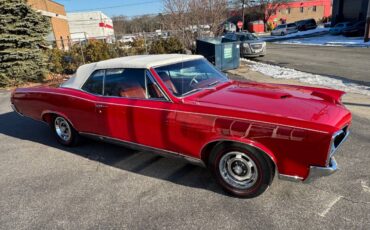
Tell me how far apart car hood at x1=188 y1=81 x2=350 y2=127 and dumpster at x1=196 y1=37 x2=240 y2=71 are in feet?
27.0

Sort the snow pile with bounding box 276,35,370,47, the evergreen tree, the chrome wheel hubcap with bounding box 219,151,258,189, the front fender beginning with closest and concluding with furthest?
the front fender, the chrome wheel hubcap with bounding box 219,151,258,189, the evergreen tree, the snow pile with bounding box 276,35,370,47

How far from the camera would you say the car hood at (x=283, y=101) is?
108 inches

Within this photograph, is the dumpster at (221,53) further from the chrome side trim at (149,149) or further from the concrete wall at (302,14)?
the concrete wall at (302,14)

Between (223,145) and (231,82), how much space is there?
53.5 inches

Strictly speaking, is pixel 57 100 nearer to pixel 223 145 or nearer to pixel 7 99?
pixel 223 145

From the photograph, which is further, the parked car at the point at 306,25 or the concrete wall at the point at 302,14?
the concrete wall at the point at 302,14

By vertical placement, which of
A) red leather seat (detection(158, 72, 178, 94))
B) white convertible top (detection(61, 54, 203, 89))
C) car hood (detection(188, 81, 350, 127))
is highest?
white convertible top (detection(61, 54, 203, 89))

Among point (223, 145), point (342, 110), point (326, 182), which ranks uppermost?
point (342, 110)

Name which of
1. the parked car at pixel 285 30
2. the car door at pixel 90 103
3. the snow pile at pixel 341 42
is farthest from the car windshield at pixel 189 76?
the parked car at pixel 285 30

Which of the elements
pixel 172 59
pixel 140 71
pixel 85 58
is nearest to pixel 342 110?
pixel 172 59

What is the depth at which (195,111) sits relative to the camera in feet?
10.0

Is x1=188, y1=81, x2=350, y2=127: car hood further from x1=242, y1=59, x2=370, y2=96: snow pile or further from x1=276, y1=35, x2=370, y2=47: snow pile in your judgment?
x1=276, y1=35, x2=370, y2=47: snow pile

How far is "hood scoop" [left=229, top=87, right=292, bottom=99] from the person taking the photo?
328cm

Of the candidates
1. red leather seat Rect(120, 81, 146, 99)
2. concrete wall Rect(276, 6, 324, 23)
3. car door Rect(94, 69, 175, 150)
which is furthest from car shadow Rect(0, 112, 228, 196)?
concrete wall Rect(276, 6, 324, 23)
